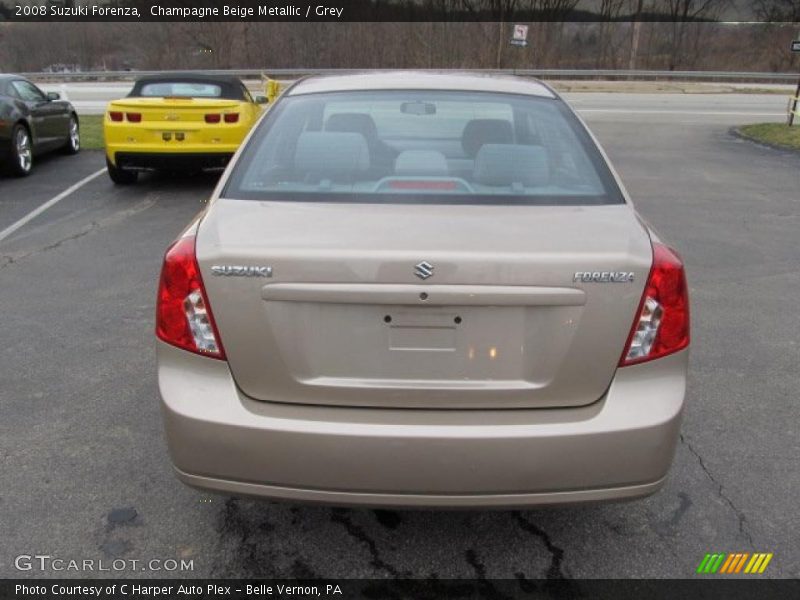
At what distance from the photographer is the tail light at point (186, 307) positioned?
2.27 meters

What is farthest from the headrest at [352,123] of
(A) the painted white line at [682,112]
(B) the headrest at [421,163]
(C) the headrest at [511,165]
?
(A) the painted white line at [682,112]

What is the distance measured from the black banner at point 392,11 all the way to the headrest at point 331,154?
108ft

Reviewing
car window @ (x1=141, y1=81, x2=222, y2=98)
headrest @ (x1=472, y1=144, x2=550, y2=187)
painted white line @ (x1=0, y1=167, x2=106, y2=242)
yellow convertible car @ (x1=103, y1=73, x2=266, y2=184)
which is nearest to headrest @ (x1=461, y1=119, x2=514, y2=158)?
headrest @ (x1=472, y1=144, x2=550, y2=187)

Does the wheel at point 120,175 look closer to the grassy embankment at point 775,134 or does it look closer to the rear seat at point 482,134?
the rear seat at point 482,134

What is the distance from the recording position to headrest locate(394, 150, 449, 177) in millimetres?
2887

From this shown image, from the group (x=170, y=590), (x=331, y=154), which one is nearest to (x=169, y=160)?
(x=331, y=154)

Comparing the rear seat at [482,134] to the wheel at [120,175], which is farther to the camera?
the wheel at [120,175]

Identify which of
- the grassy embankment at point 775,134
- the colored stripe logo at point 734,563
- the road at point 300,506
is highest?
the colored stripe logo at point 734,563

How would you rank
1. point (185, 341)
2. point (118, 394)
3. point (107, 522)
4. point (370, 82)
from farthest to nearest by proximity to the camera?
point (118, 394), point (370, 82), point (107, 522), point (185, 341)

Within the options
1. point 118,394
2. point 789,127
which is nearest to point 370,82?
point 118,394

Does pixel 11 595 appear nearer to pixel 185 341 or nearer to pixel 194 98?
pixel 185 341

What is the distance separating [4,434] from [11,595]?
123 centimetres

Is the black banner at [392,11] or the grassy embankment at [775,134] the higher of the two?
the black banner at [392,11]

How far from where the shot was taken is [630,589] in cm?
249
